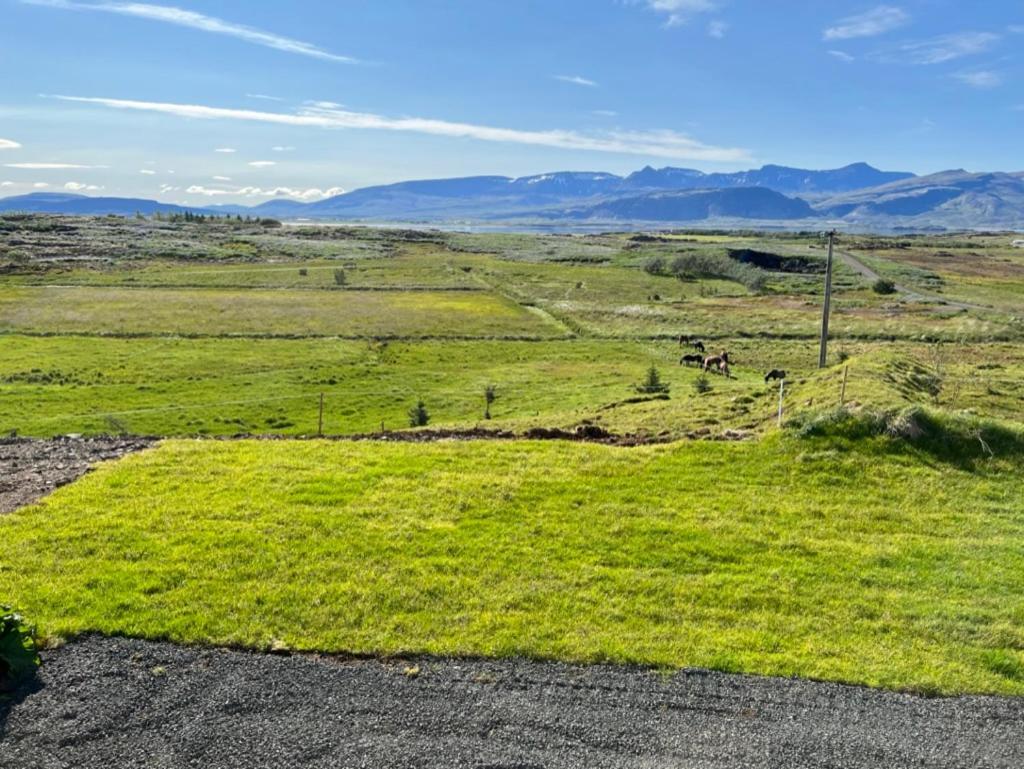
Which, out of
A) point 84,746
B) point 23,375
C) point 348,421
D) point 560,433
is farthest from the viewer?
point 23,375

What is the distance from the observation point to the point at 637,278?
12862 cm

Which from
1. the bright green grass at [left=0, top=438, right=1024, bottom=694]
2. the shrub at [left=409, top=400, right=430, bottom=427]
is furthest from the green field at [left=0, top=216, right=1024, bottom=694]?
the shrub at [left=409, top=400, right=430, bottom=427]

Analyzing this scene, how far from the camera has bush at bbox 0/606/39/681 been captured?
9977mm

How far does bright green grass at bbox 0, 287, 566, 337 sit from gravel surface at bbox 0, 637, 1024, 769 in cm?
6293

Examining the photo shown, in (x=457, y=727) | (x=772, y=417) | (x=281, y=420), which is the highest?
(x=772, y=417)

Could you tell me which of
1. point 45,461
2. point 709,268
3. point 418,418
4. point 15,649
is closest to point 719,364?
point 418,418

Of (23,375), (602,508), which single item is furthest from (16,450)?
(23,375)

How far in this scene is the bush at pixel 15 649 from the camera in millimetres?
9977

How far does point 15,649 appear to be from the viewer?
33.2 ft

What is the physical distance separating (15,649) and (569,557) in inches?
346

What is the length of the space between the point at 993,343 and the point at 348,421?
181 feet

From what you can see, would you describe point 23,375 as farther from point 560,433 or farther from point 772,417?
point 772,417

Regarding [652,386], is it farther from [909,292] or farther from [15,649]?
[909,292]

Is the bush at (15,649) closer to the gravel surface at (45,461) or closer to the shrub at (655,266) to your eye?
the gravel surface at (45,461)
